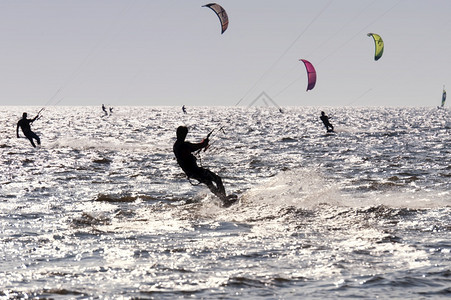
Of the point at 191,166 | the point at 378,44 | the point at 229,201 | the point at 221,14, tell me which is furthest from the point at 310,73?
the point at 229,201

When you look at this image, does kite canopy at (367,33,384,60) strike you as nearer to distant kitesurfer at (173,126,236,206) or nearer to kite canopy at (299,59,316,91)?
kite canopy at (299,59,316,91)

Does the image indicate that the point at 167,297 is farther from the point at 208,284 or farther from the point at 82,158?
the point at 82,158

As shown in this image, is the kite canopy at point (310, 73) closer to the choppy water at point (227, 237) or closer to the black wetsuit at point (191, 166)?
the choppy water at point (227, 237)

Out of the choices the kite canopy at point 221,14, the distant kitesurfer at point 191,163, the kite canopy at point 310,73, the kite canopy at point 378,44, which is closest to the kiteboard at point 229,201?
the distant kitesurfer at point 191,163

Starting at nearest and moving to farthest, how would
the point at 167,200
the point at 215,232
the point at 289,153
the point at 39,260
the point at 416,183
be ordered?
the point at 39,260 < the point at 215,232 < the point at 167,200 < the point at 416,183 < the point at 289,153

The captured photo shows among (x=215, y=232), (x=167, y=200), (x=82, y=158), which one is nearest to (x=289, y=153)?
(x=82, y=158)

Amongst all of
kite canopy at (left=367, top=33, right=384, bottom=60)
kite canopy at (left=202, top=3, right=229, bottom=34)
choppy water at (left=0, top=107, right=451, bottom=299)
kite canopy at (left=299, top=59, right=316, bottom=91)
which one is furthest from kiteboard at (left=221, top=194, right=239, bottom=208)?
kite canopy at (left=367, top=33, right=384, bottom=60)

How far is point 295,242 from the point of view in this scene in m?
7.68

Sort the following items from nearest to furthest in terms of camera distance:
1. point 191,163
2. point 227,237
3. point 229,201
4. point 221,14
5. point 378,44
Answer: point 227,237 < point 229,201 < point 191,163 < point 221,14 < point 378,44

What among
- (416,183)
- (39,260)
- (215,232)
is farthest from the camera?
(416,183)

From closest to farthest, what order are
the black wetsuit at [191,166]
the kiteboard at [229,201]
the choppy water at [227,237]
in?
the choppy water at [227,237] < the kiteboard at [229,201] < the black wetsuit at [191,166]

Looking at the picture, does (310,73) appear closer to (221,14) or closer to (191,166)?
(221,14)

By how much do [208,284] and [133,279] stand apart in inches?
28.7

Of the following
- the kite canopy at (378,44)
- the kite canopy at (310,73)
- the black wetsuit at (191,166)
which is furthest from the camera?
the kite canopy at (310,73)
